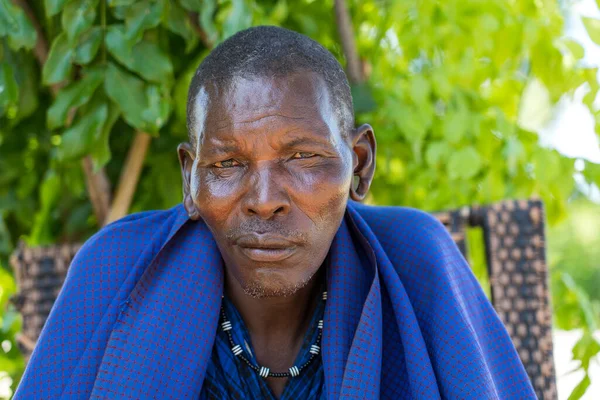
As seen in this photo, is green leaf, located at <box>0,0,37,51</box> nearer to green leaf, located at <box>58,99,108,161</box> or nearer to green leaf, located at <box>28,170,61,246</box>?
green leaf, located at <box>58,99,108,161</box>

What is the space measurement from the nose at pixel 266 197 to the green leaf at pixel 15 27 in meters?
0.85

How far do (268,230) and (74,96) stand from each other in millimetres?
808

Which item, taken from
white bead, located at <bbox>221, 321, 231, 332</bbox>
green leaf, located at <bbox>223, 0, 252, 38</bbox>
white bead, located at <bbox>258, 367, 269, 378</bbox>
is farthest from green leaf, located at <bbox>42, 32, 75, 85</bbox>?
white bead, located at <bbox>258, 367, 269, 378</bbox>

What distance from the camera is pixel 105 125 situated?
2105mm

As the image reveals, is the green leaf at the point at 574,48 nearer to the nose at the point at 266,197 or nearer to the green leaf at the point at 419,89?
the green leaf at the point at 419,89

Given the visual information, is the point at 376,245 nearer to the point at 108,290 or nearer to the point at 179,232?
the point at 179,232

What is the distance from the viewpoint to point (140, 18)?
2.01 m

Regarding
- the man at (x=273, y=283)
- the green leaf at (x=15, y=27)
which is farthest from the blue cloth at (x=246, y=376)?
the green leaf at (x=15, y=27)

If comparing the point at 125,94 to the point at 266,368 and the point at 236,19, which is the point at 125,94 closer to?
the point at 236,19

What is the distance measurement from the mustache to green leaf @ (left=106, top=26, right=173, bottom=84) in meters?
0.68

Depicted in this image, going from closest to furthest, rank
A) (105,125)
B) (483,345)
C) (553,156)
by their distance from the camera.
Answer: (483,345) → (105,125) → (553,156)

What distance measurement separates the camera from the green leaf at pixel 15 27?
78.0 inches

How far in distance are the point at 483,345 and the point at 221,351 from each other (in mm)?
544

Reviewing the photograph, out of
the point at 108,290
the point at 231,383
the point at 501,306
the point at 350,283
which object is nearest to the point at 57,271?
the point at 108,290
